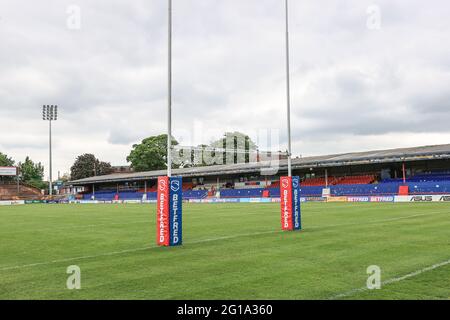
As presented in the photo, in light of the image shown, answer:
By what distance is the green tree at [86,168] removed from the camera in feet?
390

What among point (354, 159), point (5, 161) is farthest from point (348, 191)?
point (5, 161)

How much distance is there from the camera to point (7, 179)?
103 metres

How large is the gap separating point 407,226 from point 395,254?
272 inches

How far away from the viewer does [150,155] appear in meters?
104

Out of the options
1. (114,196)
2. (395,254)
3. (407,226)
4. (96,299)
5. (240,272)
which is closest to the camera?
(96,299)

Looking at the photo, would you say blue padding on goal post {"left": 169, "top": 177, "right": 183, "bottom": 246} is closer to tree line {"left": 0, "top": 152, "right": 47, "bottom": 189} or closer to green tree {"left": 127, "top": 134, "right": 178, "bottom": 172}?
green tree {"left": 127, "top": 134, "right": 178, "bottom": 172}

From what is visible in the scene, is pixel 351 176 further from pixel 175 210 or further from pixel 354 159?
pixel 175 210

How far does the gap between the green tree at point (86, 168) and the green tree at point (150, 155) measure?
65.4 feet

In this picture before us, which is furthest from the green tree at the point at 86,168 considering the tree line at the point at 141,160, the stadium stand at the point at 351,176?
the stadium stand at the point at 351,176

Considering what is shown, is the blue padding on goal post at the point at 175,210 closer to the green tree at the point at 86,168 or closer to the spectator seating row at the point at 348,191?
the spectator seating row at the point at 348,191

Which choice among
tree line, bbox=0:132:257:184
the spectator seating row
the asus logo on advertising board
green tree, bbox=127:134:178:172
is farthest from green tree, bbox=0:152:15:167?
the asus logo on advertising board
